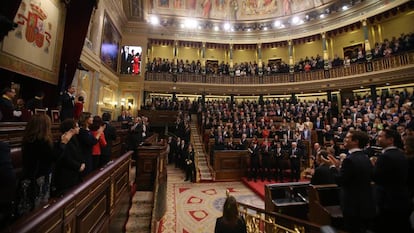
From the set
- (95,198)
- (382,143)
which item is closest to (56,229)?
(95,198)

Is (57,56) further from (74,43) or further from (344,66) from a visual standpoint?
(344,66)

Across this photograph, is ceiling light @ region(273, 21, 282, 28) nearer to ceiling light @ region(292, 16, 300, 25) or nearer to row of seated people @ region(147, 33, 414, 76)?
ceiling light @ region(292, 16, 300, 25)

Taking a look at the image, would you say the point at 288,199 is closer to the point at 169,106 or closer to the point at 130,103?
the point at 169,106

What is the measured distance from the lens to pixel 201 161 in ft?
27.2

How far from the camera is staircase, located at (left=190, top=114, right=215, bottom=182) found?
24.1 ft

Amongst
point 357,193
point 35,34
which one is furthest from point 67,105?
point 357,193

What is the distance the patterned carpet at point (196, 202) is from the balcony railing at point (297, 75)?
891 centimetres

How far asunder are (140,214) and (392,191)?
360 cm

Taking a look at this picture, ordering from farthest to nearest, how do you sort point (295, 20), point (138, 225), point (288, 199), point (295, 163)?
point (295, 20) → point (295, 163) → point (288, 199) → point (138, 225)

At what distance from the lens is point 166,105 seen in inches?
494

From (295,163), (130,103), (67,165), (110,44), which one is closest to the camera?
(67,165)

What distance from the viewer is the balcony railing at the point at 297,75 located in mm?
9930

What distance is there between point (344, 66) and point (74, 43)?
13905 mm

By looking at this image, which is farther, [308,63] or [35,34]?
[308,63]
